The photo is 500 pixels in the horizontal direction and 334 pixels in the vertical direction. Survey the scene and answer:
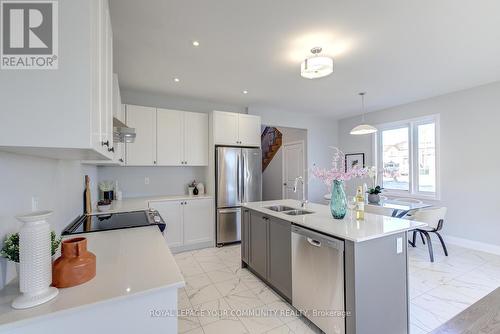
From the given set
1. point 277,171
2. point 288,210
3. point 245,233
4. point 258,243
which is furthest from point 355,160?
point 258,243

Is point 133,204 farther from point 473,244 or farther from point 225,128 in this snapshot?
point 473,244

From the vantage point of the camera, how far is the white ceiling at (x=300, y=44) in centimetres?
190

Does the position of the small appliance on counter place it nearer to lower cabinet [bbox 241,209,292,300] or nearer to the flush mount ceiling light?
lower cabinet [bbox 241,209,292,300]

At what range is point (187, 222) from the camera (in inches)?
149

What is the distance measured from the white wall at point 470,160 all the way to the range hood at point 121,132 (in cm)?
506

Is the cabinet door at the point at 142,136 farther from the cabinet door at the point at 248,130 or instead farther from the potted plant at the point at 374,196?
the potted plant at the point at 374,196

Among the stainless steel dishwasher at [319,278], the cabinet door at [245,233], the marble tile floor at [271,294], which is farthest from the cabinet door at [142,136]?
the stainless steel dishwasher at [319,278]

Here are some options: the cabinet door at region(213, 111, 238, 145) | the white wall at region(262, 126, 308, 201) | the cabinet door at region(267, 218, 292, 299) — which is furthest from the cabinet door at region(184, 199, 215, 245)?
the white wall at region(262, 126, 308, 201)

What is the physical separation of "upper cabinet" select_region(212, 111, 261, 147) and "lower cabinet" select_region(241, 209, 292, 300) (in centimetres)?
155

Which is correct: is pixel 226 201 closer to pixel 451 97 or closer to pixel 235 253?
pixel 235 253

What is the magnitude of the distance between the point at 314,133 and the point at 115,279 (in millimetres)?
5379

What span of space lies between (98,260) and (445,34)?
138 inches

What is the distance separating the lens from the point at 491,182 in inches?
141

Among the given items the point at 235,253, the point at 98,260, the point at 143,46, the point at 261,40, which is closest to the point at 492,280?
the point at 235,253
